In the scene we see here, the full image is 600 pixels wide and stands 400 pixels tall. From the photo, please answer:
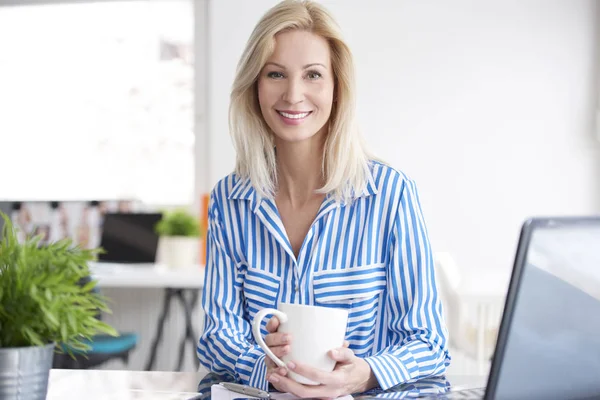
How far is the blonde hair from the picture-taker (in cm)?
134

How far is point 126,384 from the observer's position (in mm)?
1078

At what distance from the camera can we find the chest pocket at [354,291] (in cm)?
129

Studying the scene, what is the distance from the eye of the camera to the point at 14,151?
409cm

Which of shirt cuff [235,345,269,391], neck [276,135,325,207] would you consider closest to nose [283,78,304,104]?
neck [276,135,325,207]

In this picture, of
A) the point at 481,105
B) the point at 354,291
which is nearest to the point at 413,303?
the point at 354,291

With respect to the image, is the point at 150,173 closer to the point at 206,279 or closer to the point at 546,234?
the point at 206,279

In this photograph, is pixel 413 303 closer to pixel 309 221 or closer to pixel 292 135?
pixel 309 221

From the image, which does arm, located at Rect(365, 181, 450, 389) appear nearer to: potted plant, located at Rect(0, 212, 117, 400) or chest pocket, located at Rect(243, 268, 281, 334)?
chest pocket, located at Rect(243, 268, 281, 334)

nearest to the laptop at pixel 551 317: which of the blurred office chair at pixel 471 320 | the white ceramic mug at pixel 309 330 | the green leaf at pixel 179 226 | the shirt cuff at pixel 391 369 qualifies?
the white ceramic mug at pixel 309 330

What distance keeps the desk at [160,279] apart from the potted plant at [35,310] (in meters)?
2.19

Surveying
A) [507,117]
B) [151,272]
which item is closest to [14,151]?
[151,272]

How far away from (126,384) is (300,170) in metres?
0.57

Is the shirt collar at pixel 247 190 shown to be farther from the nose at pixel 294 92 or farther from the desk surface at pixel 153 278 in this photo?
the desk surface at pixel 153 278

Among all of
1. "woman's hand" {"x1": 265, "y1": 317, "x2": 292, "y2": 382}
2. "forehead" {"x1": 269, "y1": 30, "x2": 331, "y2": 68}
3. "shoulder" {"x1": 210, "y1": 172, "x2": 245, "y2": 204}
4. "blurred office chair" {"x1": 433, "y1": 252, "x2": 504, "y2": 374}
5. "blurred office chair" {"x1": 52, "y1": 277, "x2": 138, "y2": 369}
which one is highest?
"forehead" {"x1": 269, "y1": 30, "x2": 331, "y2": 68}
